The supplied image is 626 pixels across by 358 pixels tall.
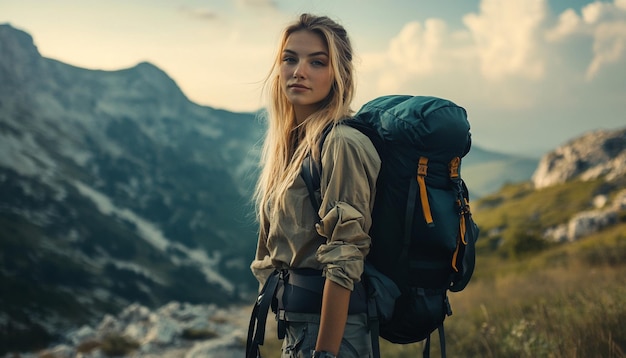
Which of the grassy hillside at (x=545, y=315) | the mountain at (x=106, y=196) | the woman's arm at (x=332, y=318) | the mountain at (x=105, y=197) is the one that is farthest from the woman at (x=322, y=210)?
the mountain at (x=105, y=197)

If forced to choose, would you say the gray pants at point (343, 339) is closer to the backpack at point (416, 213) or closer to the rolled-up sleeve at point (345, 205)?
the backpack at point (416, 213)

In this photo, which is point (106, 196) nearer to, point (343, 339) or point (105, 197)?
point (105, 197)

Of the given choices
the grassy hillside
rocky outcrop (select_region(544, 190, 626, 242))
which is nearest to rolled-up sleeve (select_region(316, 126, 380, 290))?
the grassy hillside

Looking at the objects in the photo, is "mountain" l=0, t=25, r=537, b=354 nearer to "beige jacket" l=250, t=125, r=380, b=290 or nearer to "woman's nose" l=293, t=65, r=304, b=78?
"woman's nose" l=293, t=65, r=304, b=78

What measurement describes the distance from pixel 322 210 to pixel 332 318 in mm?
463

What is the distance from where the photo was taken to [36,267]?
2443 inches

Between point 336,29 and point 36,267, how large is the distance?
→ 69414 mm

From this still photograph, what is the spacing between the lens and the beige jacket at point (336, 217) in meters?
2.16

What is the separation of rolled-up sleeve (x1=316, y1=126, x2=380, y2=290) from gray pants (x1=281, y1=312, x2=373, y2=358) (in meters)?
0.25

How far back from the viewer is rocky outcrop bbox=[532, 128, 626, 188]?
98750 mm

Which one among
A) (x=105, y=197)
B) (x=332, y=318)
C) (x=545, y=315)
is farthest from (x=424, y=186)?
(x=105, y=197)

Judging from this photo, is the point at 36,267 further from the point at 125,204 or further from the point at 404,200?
the point at 404,200

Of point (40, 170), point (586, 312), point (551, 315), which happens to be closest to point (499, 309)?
point (551, 315)

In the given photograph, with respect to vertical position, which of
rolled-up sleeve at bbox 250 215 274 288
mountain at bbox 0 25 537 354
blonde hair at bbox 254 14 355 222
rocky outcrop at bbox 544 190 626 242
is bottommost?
rolled-up sleeve at bbox 250 215 274 288
